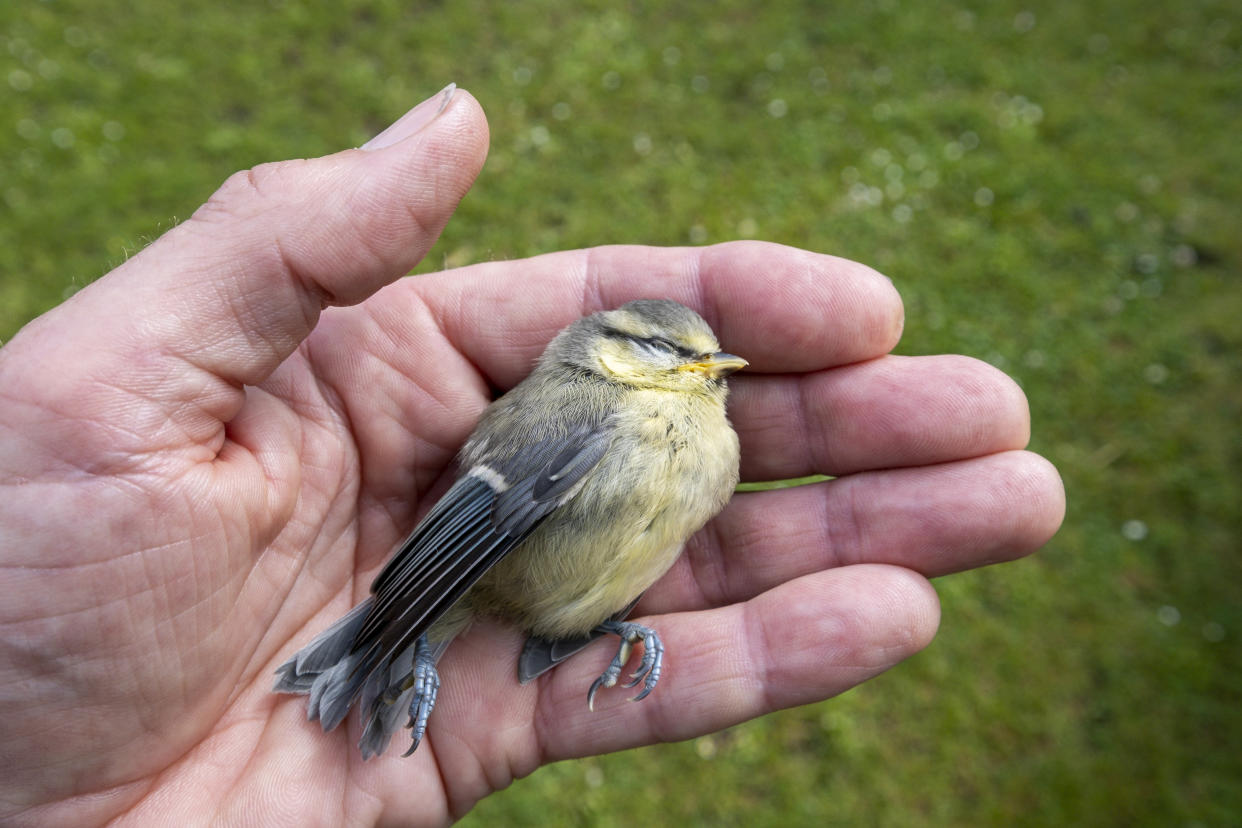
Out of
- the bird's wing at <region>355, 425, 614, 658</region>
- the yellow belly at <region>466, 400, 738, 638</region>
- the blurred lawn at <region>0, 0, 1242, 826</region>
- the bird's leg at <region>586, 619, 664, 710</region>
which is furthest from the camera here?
the blurred lawn at <region>0, 0, 1242, 826</region>

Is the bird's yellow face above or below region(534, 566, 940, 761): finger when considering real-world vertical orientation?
above

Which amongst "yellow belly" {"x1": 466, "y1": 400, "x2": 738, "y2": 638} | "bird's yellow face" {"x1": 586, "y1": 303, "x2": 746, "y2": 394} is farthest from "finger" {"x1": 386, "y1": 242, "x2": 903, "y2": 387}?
"yellow belly" {"x1": 466, "y1": 400, "x2": 738, "y2": 638}

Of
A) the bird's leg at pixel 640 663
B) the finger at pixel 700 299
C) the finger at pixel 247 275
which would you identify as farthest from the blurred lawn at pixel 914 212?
the finger at pixel 247 275

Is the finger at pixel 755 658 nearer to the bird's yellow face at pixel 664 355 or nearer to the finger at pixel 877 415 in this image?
the finger at pixel 877 415

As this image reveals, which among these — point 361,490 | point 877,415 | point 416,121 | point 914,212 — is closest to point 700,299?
point 877,415

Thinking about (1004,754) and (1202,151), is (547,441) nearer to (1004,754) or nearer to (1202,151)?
(1004,754)

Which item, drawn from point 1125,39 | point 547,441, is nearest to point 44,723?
point 547,441

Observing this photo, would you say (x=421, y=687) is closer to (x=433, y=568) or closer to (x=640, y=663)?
(x=433, y=568)

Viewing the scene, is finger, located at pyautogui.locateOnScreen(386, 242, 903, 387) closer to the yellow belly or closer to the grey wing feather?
the yellow belly
